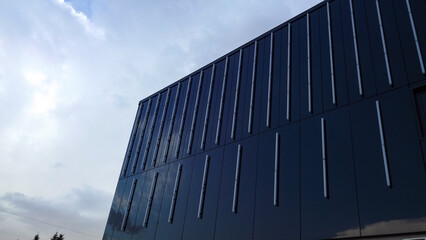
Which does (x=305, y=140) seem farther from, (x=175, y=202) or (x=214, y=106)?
(x=175, y=202)

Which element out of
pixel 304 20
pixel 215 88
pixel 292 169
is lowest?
pixel 292 169

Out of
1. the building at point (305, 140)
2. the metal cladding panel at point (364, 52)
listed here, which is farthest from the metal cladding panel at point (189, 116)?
the metal cladding panel at point (364, 52)

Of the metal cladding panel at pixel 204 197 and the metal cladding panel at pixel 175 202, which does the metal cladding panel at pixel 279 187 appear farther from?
the metal cladding panel at pixel 175 202

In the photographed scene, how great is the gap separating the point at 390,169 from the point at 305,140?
4.09 m

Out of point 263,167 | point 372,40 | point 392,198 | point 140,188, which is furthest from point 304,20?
point 140,188

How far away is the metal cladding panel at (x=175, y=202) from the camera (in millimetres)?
19125

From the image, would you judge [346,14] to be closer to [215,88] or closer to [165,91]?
[215,88]

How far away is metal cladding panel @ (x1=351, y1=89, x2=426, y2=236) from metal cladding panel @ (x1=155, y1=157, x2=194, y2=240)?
10.7 metres

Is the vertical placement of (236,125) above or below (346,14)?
below

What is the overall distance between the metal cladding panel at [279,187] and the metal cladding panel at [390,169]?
9.31ft

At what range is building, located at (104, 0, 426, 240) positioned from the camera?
11711 millimetres

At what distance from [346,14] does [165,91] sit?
53.3ft

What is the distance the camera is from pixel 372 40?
14484 mm

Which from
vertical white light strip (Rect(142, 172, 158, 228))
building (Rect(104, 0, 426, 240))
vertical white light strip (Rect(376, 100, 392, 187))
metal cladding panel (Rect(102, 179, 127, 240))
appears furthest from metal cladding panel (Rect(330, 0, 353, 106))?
metal cladding panel (Rect(102, 179, 127, 240))
